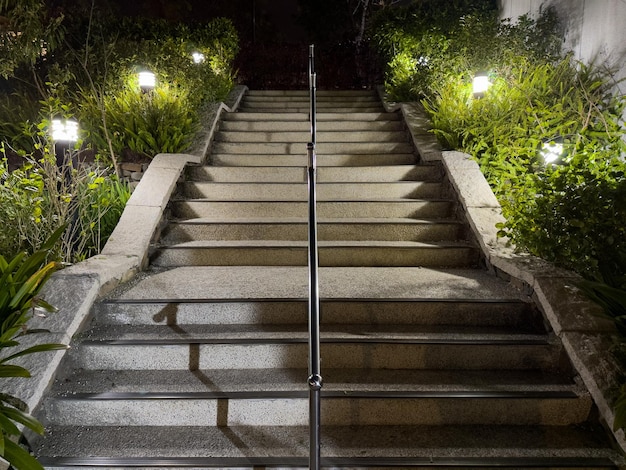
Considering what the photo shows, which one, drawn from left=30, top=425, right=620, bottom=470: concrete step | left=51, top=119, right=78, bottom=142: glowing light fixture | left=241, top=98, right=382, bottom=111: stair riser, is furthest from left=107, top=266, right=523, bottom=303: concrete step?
left=241, top=98, right=382, bottom=111: stair riser

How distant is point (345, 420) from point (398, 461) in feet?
1.27

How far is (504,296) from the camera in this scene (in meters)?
3.26

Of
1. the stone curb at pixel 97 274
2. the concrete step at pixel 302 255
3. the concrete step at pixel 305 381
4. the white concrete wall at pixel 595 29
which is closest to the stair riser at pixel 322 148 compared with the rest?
the stone curb at pixel 97 274

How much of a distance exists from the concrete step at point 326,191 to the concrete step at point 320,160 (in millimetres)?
730

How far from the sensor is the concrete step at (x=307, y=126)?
654cm

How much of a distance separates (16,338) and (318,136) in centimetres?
449

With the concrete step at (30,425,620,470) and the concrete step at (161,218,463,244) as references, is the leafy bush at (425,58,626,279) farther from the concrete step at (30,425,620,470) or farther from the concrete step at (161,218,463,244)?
the concrete step at (30,425,620,470)

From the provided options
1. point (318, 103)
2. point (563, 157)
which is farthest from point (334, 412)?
point (318, 103)

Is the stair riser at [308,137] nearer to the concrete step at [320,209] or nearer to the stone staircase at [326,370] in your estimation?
the concrete step at [320,209]

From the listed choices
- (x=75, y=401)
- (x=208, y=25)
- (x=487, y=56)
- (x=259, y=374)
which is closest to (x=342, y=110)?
(x=487, y=56)

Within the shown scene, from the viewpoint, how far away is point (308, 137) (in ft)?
20.7

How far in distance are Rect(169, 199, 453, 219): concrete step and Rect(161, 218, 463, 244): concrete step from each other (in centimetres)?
24

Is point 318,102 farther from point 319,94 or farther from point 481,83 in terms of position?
point 481,83

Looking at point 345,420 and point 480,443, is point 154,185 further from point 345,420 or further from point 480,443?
point 480,443
